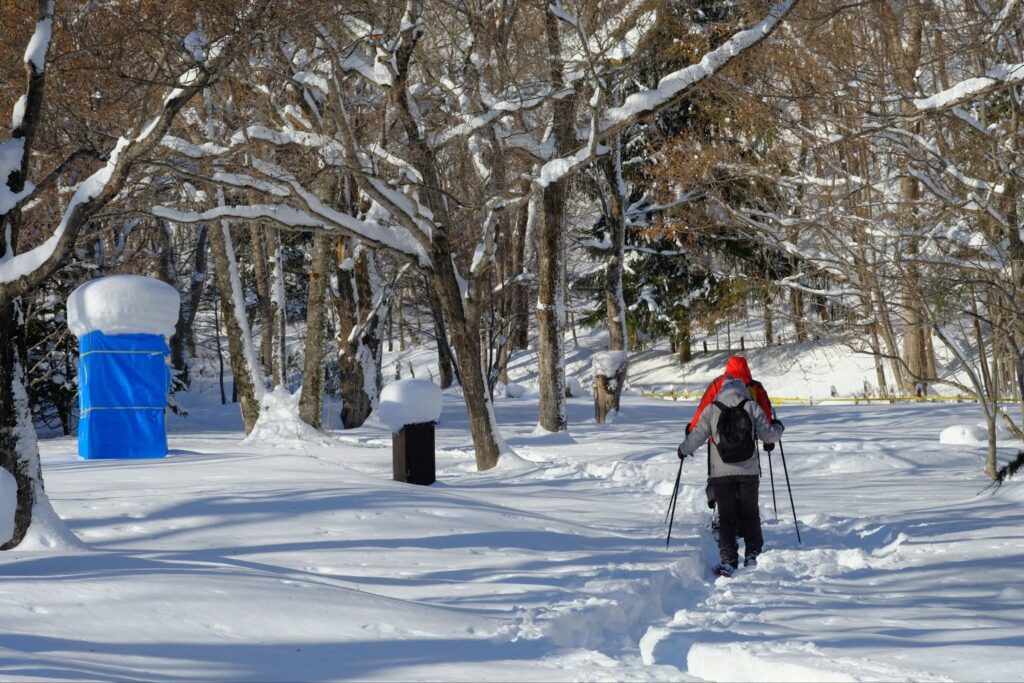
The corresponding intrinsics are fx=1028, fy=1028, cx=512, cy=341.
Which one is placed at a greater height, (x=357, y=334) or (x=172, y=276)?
(x=172, y=276)

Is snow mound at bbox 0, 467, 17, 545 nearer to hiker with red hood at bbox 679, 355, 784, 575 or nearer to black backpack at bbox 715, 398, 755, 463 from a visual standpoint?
hiker with red hood at bbox 679, 355, 784, 575

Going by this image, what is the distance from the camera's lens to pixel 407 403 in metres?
11.6

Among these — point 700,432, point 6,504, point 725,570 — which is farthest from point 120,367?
point 725,570

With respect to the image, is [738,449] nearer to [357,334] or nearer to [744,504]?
[744,504]

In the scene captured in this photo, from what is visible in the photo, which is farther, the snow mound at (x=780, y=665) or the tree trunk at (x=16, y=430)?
the tree trunk at (x=16, y=430)

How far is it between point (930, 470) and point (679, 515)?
4.17 metres

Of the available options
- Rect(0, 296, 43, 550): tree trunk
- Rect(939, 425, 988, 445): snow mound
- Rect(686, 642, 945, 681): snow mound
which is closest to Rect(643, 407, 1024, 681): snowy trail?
Rect(686, 642, 945, 681): snow mound

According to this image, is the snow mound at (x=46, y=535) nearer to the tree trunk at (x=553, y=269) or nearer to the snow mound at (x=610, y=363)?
the tree trunk at (x=553, y=269)

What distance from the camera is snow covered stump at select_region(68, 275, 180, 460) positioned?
14.5 metres

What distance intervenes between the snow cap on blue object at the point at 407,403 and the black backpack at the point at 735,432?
4170 millimetres

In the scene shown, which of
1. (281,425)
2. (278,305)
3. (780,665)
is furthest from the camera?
(278,305)

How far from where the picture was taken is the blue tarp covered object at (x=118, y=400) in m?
14.5

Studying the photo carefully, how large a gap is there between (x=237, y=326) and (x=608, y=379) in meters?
7.56

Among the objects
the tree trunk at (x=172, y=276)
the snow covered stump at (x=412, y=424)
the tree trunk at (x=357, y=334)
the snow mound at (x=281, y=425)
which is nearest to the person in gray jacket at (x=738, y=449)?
the snow covered stump at (x=412, y=424)
